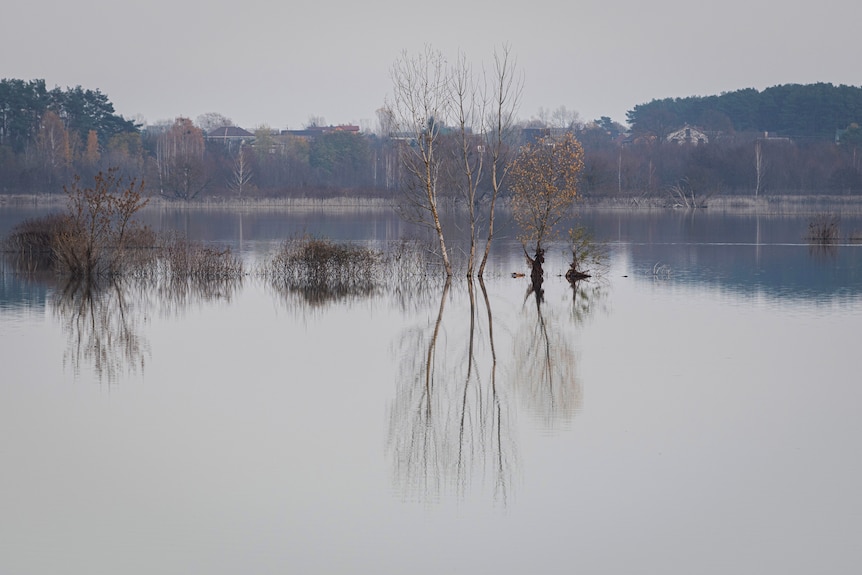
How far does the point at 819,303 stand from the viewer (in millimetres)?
20047

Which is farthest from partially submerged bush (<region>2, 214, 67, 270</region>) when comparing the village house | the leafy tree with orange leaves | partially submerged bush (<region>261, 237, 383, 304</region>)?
the village house

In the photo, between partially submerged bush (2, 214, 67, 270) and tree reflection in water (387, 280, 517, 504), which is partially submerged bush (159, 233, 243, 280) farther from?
tree reflection in water (387, 280, 517, 504)

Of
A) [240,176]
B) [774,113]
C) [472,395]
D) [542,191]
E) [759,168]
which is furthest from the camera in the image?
[774,113]

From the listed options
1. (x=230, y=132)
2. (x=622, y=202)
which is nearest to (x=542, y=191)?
(x=622, y=202)

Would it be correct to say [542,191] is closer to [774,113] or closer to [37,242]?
[37,242]

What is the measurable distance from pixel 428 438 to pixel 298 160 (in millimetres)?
89021

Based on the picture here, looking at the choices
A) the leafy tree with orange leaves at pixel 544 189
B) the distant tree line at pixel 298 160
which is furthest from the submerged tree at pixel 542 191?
the distant tree line at pixel 298 160

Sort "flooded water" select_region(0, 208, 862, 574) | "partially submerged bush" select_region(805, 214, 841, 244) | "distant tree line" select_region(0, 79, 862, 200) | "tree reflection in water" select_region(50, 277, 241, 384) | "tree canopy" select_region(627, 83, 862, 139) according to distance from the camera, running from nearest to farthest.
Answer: "flooded water" select_region(0, 208, 862, 574) → "tree reflection in water" select_region(50, 277, 241, 384) → "partially submerged bush" select_region(805, 214, 841, 244) → "distant tree line" select_region(0, 79, 862, 200) → "tree canopy" select_region(627, 83, 862, 139)

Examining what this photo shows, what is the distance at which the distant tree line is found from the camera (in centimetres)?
7656

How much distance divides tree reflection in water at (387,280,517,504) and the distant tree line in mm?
51943

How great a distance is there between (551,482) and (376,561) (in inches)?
77.5

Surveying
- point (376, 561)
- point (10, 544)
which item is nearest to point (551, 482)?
point (376, 561)

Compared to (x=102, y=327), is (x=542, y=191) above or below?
above

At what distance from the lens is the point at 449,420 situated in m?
10.5
